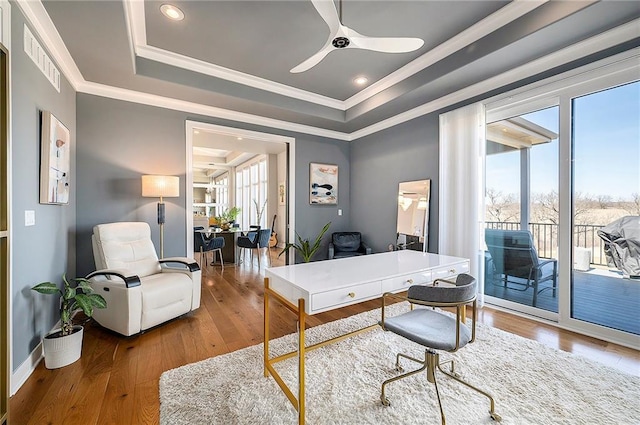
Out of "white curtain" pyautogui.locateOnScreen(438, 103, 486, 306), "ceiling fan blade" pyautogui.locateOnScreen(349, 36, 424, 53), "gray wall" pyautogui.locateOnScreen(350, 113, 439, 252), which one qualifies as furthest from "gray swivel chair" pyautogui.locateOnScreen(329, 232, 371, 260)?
"ceiling fan blade" pyautogui.locateOnScreen(349, 36, 424, 53)

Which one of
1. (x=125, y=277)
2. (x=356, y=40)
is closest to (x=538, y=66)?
(x=356, y=40)

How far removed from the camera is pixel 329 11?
1.80m

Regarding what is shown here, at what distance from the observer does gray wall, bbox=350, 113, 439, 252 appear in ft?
12.7

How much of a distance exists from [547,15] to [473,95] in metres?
1.22

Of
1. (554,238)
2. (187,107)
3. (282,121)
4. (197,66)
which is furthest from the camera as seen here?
(282,121)

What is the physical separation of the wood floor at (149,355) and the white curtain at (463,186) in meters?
0.79

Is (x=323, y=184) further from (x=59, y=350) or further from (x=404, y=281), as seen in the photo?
(x=59, y=350)

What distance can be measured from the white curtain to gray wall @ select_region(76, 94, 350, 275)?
126 inches

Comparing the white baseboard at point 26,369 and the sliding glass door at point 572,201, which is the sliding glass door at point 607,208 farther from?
the white baseboard at point 26,369

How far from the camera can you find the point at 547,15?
2.13m

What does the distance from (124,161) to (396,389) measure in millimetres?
3918

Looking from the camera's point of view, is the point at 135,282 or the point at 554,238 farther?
the point at 554,238

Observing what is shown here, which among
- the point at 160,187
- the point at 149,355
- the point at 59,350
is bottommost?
the point at 149,355

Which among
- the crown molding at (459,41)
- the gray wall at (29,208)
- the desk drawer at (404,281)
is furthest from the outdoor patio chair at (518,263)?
the gray wall at (29,208)
